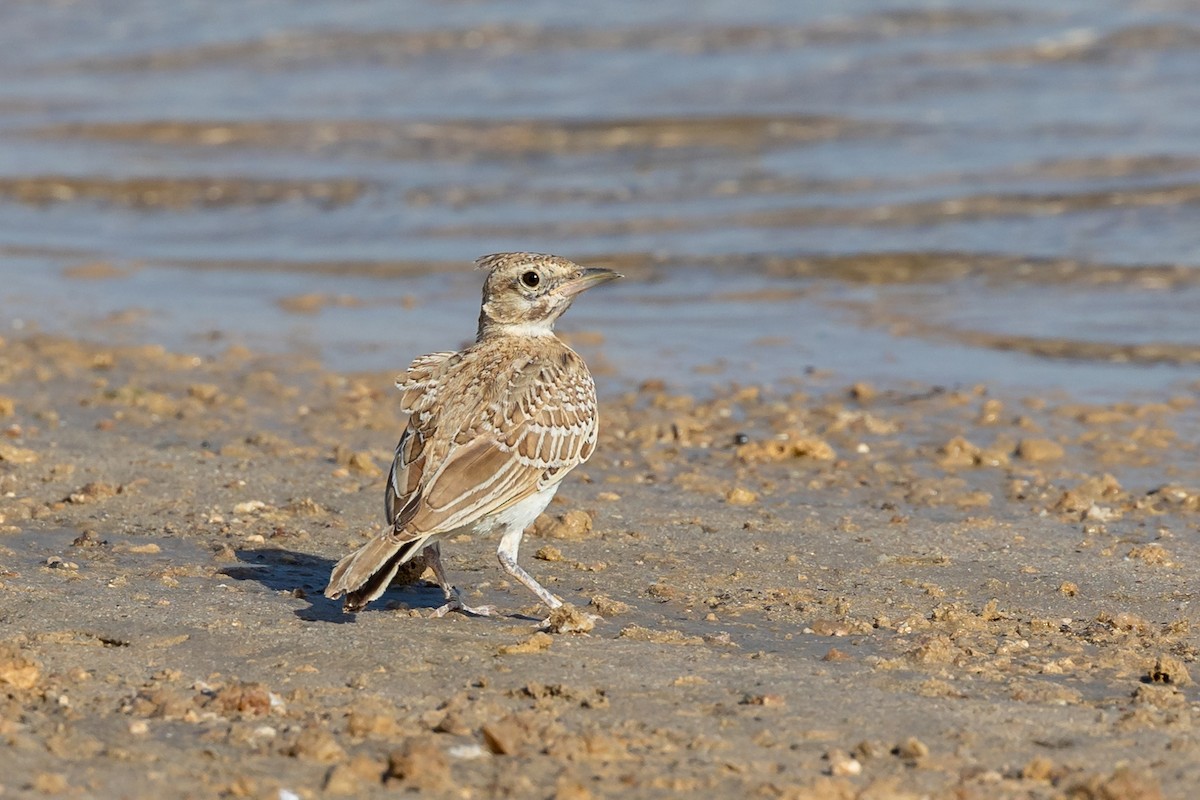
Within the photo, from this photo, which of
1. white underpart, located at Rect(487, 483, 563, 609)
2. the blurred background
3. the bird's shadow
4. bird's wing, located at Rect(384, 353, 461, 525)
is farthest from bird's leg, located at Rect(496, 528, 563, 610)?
the blurred background

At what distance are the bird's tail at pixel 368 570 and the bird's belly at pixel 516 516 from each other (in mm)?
451

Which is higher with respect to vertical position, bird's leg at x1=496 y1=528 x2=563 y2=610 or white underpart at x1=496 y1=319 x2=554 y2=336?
white underpart at x1=496 y1=319 x2=554 y2=336

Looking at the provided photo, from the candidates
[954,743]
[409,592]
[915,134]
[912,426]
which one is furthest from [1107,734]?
[915,134]

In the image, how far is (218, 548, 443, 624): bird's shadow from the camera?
20.4 feet

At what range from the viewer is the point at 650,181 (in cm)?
1822

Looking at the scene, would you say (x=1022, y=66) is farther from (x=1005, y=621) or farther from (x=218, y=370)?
(x=1005, y=621)

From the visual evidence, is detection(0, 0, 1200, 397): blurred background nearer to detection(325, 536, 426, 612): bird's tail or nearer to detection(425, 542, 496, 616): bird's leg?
detection(425, 542, 496, 616): bird's leg

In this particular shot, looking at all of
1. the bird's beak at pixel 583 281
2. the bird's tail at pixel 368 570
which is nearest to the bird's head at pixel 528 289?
the bird's beak at pixel 583 281

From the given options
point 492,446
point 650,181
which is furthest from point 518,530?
point 650,181

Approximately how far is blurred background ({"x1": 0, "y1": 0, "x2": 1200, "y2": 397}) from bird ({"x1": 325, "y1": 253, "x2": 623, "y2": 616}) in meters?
3.77

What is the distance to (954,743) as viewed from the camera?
193 inches

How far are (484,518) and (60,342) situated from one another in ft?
19.9

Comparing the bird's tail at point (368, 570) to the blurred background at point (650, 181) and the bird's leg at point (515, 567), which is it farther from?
the blurred background at point (650, 181)

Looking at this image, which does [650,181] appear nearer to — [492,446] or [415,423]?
[415,423]
